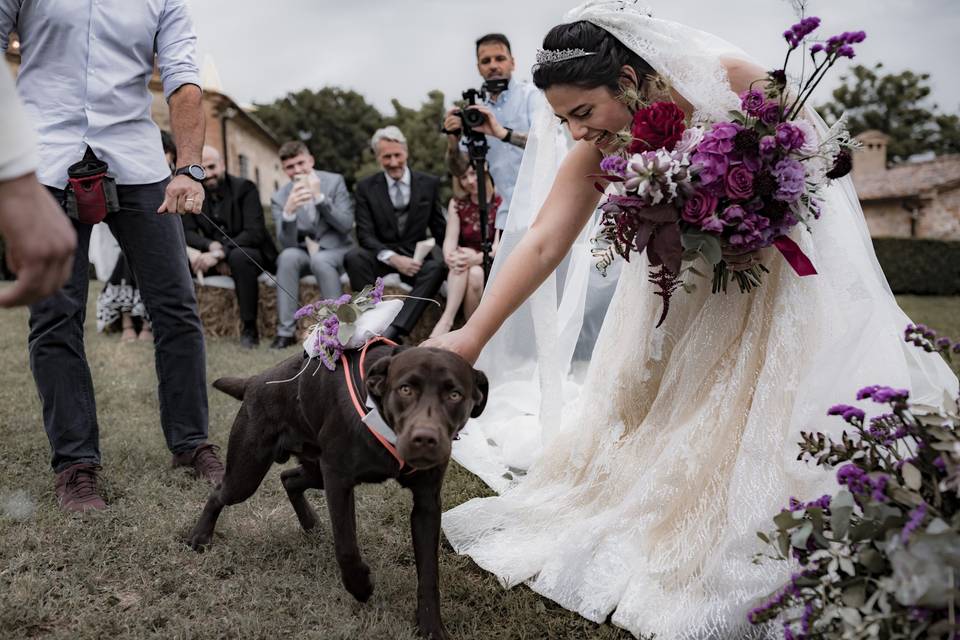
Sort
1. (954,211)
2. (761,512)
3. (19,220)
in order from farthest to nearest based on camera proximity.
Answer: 1. (954,211)
2. (761,512)
3. (19,220)

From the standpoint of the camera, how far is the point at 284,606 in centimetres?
282

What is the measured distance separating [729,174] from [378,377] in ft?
4.50

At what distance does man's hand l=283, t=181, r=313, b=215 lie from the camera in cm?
887

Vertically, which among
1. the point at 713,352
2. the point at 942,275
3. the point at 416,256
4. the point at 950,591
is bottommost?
the point at 942,275

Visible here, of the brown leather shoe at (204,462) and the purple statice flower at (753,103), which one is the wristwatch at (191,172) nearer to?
the brown leather shoe at (204,462)

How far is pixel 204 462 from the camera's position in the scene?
412 cm

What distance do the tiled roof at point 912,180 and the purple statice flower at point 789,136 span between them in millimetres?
35138

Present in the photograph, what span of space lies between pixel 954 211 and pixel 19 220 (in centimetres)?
3863

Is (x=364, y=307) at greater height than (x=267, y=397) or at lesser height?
greater

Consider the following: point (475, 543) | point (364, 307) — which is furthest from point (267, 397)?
point (475, 543)

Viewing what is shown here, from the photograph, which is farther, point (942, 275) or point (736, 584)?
point (942, 275)

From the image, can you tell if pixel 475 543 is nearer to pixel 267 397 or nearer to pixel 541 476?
pixel 541 476

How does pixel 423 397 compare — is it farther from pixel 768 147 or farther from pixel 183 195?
pixel 183 195

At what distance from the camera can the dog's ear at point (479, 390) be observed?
2.59 m
